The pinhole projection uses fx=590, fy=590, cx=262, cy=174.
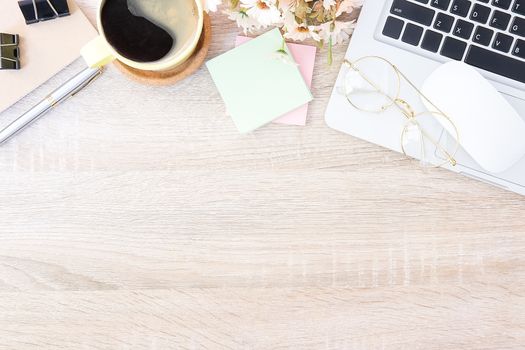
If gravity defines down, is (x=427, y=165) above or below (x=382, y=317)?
above

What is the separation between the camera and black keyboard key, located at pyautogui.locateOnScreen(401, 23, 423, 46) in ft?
2.12

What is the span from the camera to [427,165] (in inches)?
26.4

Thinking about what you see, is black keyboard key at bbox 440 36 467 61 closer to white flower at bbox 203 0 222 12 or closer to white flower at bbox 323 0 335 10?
white flower at bbox 323 0 335 10

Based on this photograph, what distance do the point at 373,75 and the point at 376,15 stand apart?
0.22ft

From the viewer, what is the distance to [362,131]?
2.18ft

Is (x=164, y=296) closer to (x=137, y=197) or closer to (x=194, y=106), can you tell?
(x=137, y=197)

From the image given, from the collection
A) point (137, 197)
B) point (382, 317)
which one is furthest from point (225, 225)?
point (382, 317)

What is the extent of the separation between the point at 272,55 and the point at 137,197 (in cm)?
23

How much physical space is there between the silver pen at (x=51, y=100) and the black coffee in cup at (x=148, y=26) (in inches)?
3.0

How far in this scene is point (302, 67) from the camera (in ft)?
2.23

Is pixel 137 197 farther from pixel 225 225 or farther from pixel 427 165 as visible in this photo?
pixel 427 165

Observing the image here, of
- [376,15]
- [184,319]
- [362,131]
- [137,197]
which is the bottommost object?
[184,319]

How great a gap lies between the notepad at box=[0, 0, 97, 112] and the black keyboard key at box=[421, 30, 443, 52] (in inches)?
14.6

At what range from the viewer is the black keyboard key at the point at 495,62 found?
0.64m
